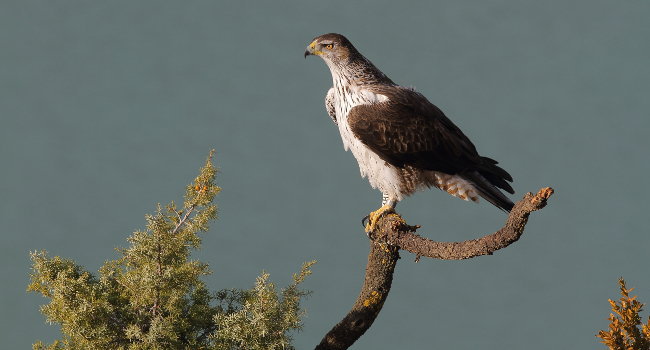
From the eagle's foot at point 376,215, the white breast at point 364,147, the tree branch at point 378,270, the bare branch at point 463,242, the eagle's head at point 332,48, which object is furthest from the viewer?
the eagle's foot at point 376,215

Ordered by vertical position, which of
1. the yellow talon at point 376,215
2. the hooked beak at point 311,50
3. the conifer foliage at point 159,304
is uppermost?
the hooked beak at point 311,50

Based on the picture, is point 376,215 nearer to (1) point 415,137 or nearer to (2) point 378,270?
(2) point 378,270

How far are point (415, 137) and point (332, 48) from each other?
123 centimetres

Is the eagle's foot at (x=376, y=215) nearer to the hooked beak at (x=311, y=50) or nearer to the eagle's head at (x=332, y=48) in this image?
the eagle's head at (x=332, y=48)

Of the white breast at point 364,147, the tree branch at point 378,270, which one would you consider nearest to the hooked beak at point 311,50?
the white breast at point 364,147

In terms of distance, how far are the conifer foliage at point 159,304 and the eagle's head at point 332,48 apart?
6.90 ft

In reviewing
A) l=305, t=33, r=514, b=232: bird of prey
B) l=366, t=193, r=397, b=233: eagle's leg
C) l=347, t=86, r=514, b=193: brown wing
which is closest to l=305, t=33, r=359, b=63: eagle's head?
l=305, t=33, r=514, b=232: bird of prey

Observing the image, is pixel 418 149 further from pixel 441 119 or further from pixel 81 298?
pixel 81 298

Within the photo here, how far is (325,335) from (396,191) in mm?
1669

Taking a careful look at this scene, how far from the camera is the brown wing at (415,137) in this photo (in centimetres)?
898

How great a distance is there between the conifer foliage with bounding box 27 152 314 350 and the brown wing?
147 cm

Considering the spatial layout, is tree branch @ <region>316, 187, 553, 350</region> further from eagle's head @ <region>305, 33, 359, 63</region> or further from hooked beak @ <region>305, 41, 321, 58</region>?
hooked beak @ <region>305, 41, 321, 58</region>

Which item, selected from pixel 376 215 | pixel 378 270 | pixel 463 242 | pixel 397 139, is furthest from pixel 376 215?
pixel 463 242

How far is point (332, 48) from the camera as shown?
9.29 metres
